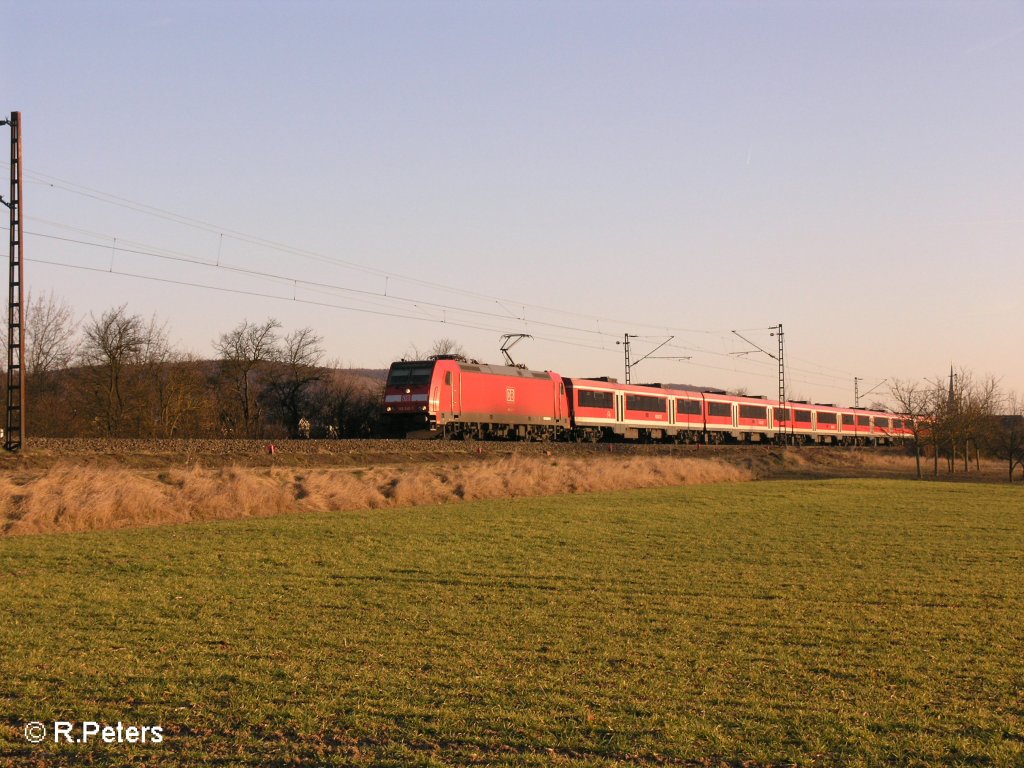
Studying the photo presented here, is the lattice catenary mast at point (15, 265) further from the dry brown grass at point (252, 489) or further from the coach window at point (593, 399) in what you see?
the coach window at point (593, 399)

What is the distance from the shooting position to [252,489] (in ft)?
73.4

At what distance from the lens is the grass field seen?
6168mm

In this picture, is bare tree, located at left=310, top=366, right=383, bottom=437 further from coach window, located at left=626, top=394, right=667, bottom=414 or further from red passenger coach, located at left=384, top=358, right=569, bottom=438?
coach window, located at left=626, top=394, right=667, bottom=414

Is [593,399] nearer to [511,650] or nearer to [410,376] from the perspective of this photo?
[410,376]

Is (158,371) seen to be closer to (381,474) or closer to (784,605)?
(381,474)

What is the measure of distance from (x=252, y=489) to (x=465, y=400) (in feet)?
64.7

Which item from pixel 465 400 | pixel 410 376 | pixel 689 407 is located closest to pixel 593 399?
pixel 689 407

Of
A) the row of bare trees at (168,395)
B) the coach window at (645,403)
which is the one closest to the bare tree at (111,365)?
the row of bare trees at (168,395)

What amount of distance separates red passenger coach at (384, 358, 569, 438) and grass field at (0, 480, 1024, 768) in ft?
73.0

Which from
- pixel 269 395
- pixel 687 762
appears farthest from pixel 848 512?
pixel 269 395

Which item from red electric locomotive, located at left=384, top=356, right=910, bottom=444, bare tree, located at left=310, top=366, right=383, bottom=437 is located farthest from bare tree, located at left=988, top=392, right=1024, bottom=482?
bare tree, located at left=310, top=366, right=383, bottom=437

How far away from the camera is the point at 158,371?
175ft

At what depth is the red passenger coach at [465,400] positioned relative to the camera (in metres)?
39.8

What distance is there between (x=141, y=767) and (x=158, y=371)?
51008mm
